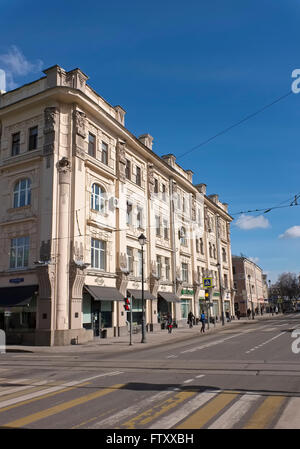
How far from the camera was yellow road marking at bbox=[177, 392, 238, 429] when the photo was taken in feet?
19.5

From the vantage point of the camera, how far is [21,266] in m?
25.8

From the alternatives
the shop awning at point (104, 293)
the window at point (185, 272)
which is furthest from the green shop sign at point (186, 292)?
the shop awning at point (104, 293)

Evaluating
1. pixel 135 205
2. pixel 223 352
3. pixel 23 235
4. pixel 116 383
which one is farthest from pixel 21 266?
pixel 116 383

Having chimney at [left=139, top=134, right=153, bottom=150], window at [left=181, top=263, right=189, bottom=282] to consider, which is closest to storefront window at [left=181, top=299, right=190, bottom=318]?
window at [left=181, top=263, right=189, bottom=282]

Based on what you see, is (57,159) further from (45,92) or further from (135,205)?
(135,205)

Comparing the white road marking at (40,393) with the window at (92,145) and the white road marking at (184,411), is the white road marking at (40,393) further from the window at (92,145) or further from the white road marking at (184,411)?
the window at (92,145)

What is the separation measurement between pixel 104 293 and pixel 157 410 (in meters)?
20.3

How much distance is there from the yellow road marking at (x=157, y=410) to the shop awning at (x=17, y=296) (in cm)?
1766

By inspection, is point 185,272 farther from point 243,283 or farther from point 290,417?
point 290,417

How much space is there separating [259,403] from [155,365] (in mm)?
6409

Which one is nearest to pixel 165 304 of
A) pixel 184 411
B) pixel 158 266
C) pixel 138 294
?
pixel 158 266

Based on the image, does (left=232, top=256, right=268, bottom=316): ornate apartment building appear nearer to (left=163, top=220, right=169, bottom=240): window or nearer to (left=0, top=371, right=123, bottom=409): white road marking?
(left=163, top=220, right=169, bottom=240): window

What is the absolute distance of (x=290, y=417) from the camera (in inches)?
242

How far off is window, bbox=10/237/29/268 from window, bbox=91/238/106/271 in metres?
4.66
